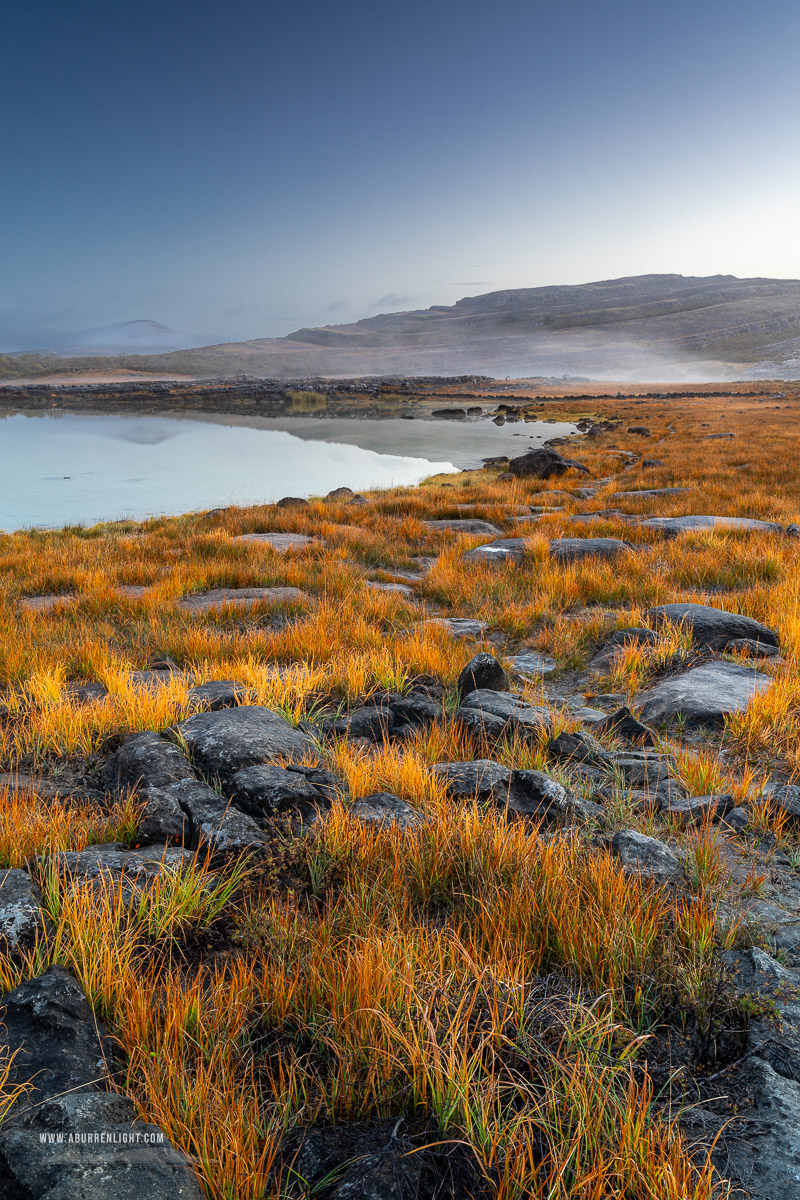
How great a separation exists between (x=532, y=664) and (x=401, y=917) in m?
3.49

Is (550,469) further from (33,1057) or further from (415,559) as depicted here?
(33,1057)

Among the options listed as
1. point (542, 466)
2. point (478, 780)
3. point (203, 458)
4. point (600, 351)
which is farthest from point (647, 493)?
point (600, 351)

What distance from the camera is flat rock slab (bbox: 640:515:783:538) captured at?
32.5 feet

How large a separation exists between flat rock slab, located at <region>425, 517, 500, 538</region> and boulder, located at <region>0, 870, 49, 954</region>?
9.62 m

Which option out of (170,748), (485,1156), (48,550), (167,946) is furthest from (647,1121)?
(48,550)

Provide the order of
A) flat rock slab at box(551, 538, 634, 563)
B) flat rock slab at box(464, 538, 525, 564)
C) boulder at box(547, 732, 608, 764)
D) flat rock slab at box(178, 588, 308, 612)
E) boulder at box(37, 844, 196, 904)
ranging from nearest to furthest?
boulder at box(37, 844, 196, 904) → boulder at box(547, 732, 608, 764) → flat rock slab at box(178, 588, 308, 612) → flat rock slab at box(551, 538, 634, 563) → flat rock slab at box(464, 538, 525, 564)

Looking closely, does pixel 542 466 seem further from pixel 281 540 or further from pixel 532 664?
pixel 532 664

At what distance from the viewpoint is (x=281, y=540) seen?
1109cm

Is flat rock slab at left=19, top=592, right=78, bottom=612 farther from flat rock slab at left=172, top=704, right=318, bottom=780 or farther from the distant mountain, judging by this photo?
the distant mountain

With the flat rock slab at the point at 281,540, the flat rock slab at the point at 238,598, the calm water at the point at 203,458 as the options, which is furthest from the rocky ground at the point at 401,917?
the calm water at the point at 203,458

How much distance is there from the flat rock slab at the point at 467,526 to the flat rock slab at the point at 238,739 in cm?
794

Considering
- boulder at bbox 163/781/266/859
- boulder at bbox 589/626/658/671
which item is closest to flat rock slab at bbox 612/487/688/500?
boulder at bbox 589/626/658/671

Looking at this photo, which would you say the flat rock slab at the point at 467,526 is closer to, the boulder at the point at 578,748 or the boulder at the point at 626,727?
the boulder at the point at 626,727

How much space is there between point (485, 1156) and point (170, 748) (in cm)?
236
